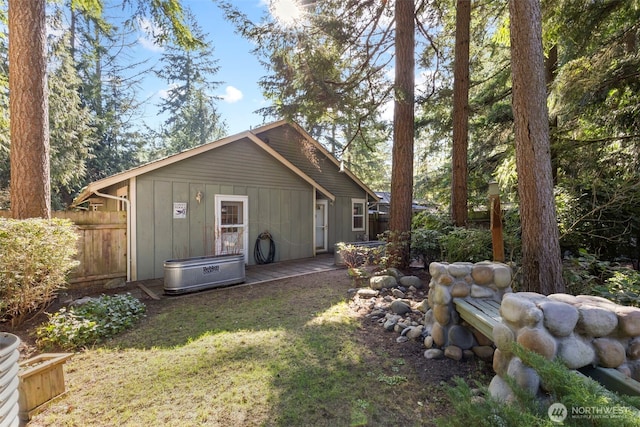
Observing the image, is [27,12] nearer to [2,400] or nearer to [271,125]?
[2,400]

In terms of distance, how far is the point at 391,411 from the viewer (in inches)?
91.1

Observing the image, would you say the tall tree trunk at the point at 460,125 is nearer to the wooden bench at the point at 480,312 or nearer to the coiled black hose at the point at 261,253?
the wooden bench at the point at 480,312

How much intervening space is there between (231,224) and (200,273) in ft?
8.41

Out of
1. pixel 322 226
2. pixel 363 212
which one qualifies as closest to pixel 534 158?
pixel 322 226

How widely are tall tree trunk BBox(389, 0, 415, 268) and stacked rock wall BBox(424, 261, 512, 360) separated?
9.62ft

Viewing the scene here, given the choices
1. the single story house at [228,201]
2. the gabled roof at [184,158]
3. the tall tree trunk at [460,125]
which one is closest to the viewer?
the gabled roof at [184,158]

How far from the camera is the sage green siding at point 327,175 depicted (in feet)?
37.8

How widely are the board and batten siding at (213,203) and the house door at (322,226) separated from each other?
96 cm

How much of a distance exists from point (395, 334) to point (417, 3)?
816 cm

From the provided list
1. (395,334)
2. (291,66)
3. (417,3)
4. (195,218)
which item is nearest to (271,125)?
(291,66)

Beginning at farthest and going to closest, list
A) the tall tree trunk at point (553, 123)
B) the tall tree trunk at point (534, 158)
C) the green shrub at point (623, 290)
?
1. the tall tree trunk at point (553, 123)
2. the tall tree trunk at point (534, 158)
3. the green shrub at point (623, 290)

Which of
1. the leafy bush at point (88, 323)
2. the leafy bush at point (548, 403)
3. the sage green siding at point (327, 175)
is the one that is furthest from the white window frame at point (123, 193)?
the leafy bush at point (548, 403)

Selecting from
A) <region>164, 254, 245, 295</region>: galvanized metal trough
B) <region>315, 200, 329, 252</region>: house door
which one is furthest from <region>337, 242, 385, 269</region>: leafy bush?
<region>315, 200, 329, 252</region>: house door

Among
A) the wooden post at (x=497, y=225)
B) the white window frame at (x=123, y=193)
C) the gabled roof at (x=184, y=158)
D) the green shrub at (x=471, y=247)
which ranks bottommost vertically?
the green shrub at (x=471, y=247)
